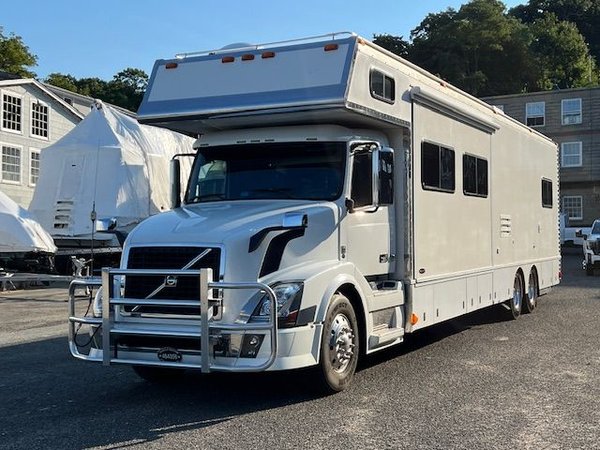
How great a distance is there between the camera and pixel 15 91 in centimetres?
3102

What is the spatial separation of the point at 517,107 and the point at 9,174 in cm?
3017

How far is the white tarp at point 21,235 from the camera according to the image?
20312 mm

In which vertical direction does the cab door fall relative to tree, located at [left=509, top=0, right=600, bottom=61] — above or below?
below

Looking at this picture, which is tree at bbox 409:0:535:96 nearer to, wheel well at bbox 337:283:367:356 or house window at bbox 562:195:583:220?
house window at bbox 562:195:583:220

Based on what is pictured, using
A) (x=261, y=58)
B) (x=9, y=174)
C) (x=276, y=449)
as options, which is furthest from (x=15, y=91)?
(x=276, y=449)

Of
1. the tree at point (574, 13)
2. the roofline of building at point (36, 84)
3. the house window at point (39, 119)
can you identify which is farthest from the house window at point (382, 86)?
the tree at point (574, 13)

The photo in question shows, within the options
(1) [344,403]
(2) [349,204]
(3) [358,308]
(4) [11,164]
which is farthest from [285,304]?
(4) [11,164]

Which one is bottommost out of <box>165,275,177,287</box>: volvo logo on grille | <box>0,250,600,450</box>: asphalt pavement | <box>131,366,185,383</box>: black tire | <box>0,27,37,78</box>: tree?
<box>0,250,600,450</box>: asphalt pavement

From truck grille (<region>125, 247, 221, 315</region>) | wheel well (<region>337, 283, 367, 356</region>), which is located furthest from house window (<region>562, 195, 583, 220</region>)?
truck grille (<region>125, 247, 221, 315</region>)

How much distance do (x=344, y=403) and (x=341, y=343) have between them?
559 millimetres

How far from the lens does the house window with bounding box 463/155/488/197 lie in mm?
9609

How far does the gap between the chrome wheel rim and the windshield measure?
125 centimetres

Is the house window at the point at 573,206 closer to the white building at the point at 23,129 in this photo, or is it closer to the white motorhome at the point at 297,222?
the white building at the point at 23,129

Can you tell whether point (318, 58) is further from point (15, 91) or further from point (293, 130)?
point (15, 91)
